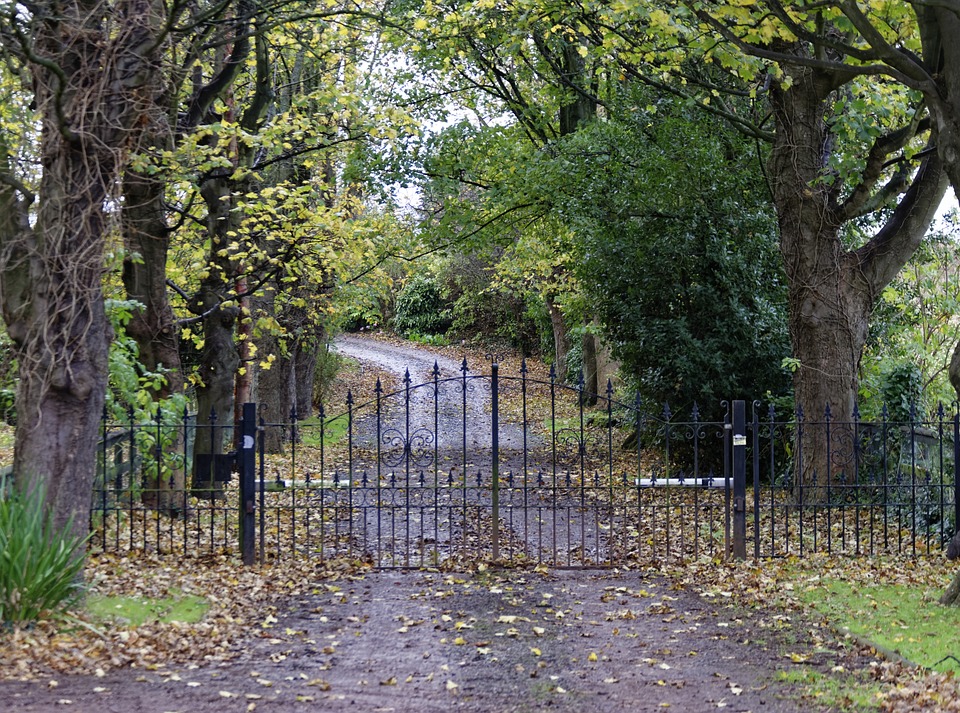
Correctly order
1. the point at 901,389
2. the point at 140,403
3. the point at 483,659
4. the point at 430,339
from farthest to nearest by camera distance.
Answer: the point at 430,339 < the point at 901,389 < the point at 140,403 < the point at 483,659

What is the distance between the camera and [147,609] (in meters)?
7.64

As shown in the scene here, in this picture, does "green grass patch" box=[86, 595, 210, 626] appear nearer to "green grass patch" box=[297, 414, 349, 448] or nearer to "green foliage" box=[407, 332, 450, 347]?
"green grass patch" box=[297, 414, 349, 448]

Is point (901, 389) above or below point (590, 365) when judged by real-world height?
below

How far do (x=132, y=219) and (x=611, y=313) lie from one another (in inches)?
305

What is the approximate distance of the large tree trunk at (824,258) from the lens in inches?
482

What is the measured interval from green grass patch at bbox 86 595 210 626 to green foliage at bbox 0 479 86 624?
285 mm

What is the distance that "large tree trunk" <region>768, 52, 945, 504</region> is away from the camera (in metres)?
12.2

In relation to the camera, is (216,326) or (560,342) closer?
(216,326)

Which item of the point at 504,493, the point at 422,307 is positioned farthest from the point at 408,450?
the point at 422,307

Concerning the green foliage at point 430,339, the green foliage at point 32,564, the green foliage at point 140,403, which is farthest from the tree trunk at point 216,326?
the green foliage at point 430,339

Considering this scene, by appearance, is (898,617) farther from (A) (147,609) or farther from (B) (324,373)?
(B) (324,373)

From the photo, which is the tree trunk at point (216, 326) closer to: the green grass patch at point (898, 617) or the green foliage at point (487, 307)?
the green grass patch at point (898, 617)

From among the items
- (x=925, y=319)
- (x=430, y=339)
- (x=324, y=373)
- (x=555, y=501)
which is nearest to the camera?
(x=555, y=501)

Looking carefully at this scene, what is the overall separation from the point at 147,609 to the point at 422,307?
1483 inches
